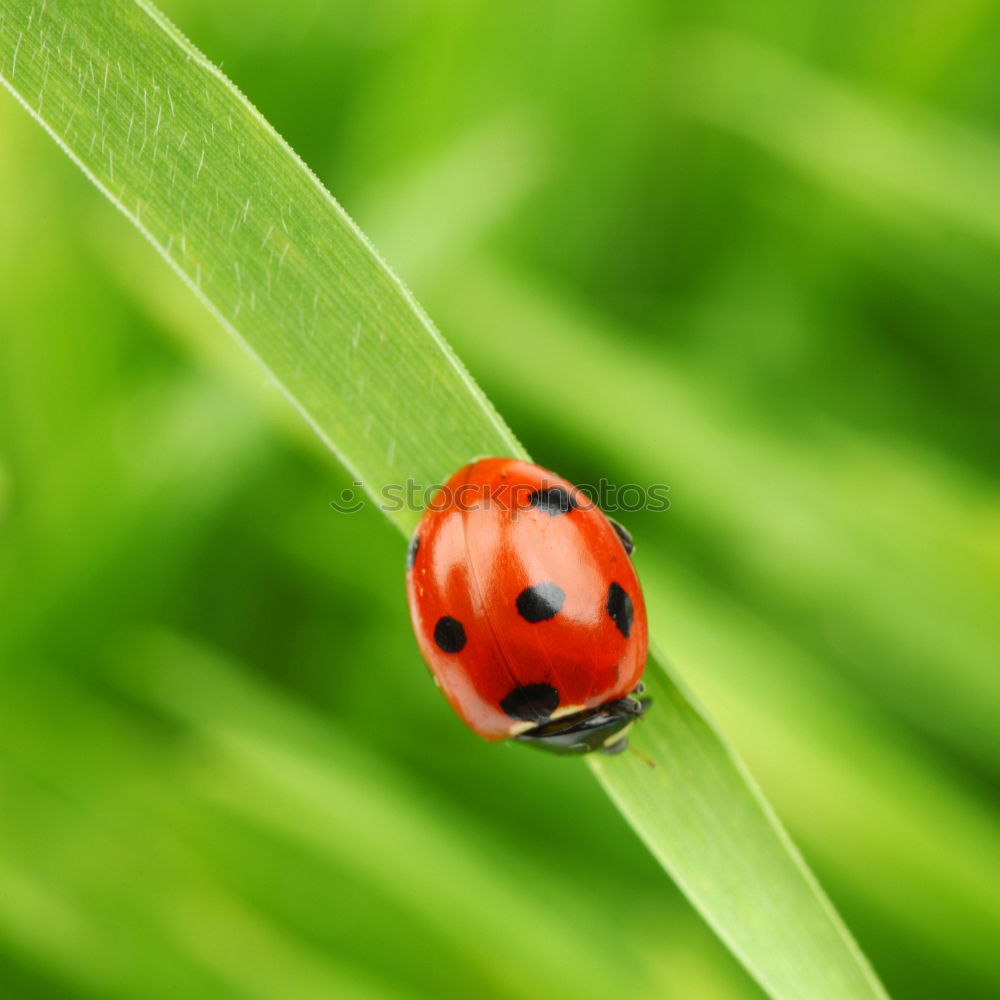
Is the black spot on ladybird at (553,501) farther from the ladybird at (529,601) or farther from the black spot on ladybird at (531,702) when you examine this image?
the black spot on ladybird at (531,702)

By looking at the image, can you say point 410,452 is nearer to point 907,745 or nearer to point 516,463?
point 516,463

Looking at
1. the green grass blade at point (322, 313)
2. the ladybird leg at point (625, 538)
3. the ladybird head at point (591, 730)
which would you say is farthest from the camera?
the ladybird leg at point (625, 538)

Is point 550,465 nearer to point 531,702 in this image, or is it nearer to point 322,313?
point 531,702

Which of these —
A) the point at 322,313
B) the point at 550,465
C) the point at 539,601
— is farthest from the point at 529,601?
the point at 550,465

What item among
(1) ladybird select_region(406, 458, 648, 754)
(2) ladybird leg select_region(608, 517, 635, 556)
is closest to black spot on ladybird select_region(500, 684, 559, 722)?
(1) ladybird select_region(406, 458, 648, 754)

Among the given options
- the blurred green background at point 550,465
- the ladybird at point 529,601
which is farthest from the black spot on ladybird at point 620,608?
the blurred green background at point 550,465
